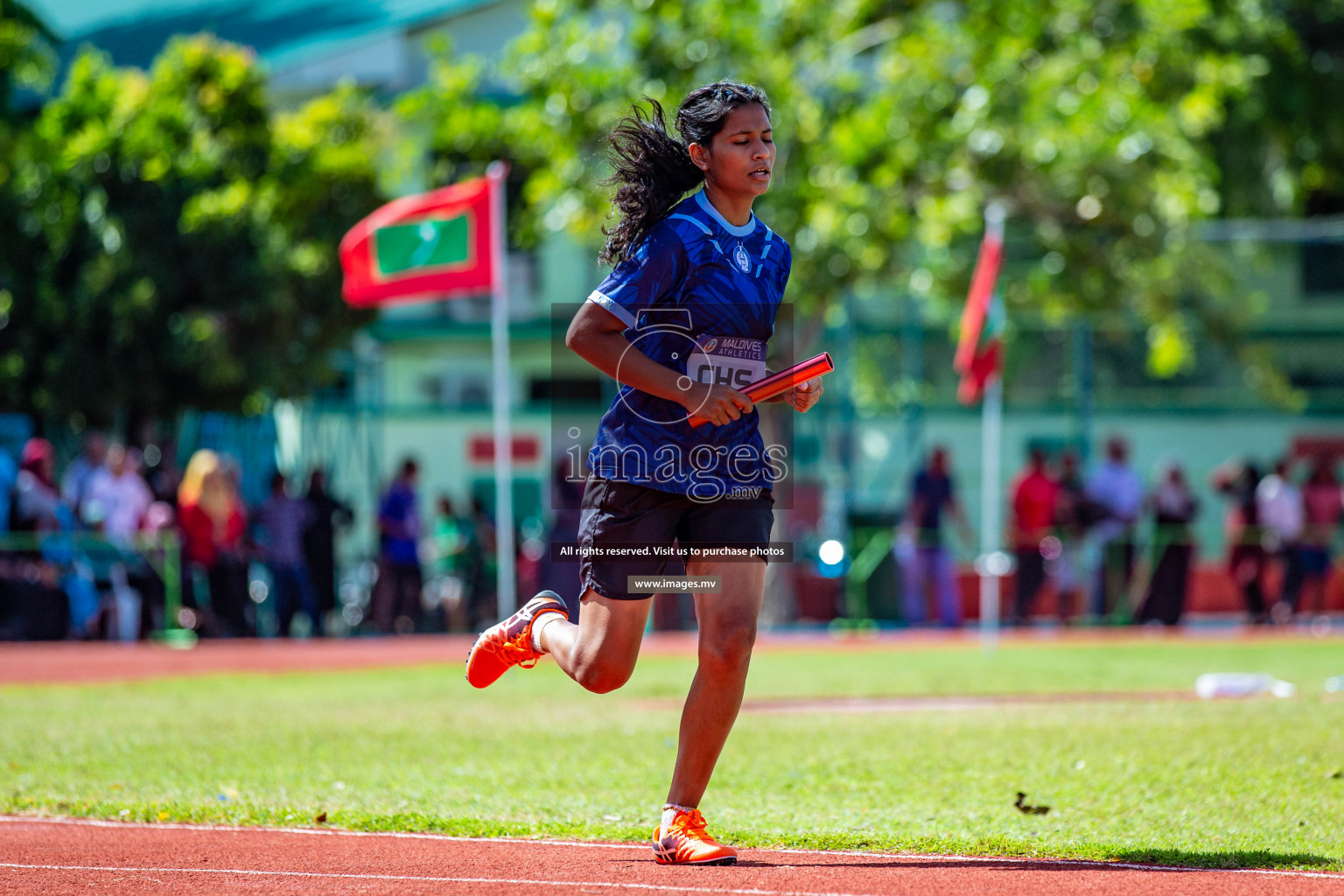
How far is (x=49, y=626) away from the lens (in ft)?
55.5

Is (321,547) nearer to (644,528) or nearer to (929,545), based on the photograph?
(929,545)

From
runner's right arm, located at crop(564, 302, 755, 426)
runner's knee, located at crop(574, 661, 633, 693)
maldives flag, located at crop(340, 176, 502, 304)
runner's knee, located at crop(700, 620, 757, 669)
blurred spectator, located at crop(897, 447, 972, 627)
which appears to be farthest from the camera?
blurred spectator, located at crop(897, 447, 972, 627)

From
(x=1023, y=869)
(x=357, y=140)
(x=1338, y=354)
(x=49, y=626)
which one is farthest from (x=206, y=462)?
(x=1338, y=354)

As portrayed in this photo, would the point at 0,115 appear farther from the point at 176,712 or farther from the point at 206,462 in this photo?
the point at 176,712

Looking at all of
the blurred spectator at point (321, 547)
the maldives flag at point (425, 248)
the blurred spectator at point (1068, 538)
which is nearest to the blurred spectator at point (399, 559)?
the blurred spectator at point (321, 547)

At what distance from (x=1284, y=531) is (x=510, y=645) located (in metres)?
16.2

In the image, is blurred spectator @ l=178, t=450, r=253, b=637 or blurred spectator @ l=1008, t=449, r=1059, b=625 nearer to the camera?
blurred spectator @ l=178, t=450, r=253, b=637

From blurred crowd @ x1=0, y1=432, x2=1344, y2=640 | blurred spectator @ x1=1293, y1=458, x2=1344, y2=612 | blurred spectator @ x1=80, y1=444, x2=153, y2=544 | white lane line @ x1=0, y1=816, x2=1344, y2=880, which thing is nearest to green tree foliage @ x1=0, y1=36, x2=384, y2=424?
blurred crowd @ x1=0, y1=432, x2=1344, y2=640

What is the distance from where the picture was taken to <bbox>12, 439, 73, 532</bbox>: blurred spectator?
16.8 meters

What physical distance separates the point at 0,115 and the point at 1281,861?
74.5 ft

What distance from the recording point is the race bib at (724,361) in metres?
5.15

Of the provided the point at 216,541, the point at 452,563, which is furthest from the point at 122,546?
the point at 452,563

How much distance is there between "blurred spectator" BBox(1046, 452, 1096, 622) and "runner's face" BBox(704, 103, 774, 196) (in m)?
14.6

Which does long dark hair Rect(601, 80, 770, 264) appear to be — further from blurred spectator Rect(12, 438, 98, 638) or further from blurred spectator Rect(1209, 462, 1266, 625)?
blurred spectator Rect(1209, 462, 1266, 625)
